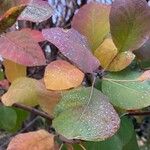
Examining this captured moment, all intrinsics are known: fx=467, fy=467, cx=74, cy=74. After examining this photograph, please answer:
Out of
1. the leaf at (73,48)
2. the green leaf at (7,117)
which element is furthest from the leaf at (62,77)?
the green leaf at (7,117)

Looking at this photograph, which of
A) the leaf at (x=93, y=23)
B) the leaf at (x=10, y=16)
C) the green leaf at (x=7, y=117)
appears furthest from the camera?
the green leaf at (x=7, y=117)

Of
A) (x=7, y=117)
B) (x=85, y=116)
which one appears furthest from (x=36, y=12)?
(x=7, y=117)

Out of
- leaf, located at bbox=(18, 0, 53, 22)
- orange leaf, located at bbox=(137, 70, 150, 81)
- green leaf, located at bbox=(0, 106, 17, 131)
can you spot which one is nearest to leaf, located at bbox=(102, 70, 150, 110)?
orange leaf, located at bbox=(137, 70, 150, 81)

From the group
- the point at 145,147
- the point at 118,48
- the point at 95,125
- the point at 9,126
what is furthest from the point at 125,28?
the point at 145,147

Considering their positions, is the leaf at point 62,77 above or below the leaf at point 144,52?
above

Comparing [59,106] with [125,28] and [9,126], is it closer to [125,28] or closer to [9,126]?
[125,28]

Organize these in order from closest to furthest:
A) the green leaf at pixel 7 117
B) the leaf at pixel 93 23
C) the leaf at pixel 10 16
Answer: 1. the leaf at pixel 10 16
2. the leaf at pixel 93 23
3. the green leaf at pixel 7 117

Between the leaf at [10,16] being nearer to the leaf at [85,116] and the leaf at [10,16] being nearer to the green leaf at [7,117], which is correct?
the leaf at [85,116]
